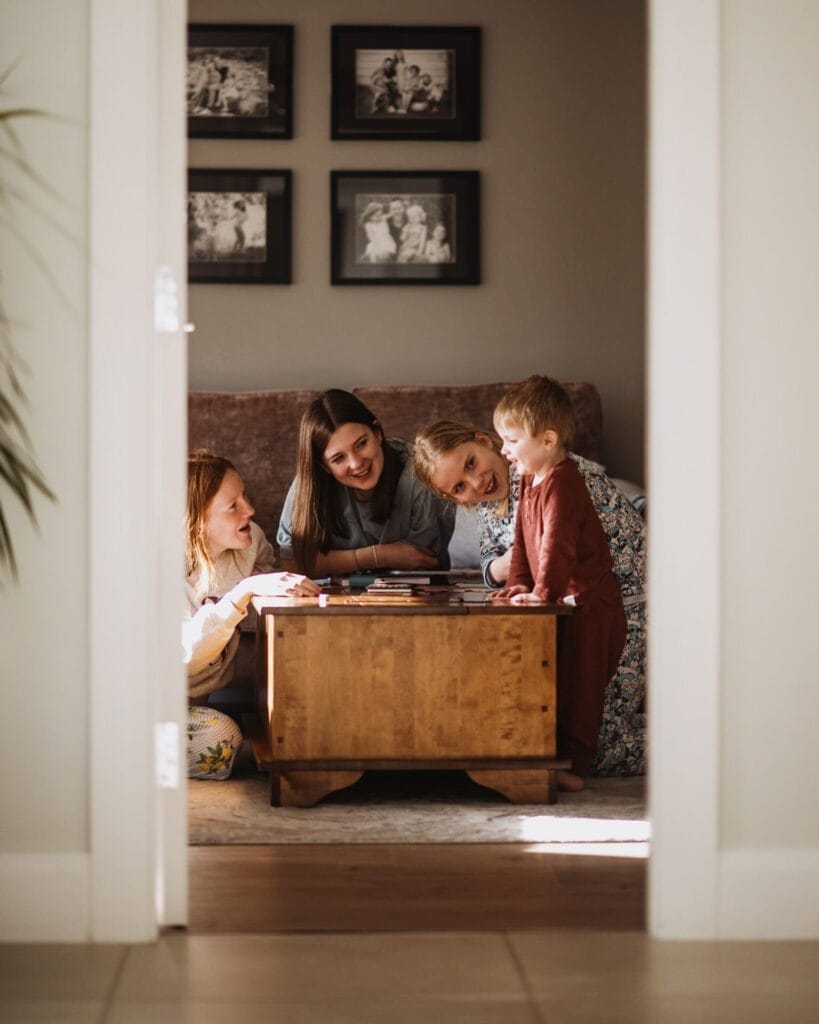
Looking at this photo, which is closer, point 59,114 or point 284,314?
point 59,114

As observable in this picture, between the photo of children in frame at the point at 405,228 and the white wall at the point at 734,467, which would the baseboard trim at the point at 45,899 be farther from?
the photo of children in frame at the point at 405,228

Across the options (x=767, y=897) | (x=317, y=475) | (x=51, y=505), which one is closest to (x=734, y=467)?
(x=767, y=897)

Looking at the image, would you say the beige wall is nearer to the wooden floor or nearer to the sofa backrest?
the sofa backrest

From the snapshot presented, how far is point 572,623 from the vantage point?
11.3ft

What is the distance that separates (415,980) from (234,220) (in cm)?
341

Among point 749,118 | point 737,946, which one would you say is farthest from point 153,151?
point 737,946

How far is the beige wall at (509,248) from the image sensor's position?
193 inches

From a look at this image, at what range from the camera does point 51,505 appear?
219cm

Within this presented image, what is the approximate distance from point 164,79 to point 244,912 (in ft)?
4.54

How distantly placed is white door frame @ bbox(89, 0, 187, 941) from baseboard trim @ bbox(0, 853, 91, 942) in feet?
0.07

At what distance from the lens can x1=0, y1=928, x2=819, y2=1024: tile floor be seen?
1.87 m

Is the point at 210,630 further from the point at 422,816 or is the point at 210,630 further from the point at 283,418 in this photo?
the point at 283,418

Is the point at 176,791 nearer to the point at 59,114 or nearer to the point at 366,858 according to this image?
the point at 366,858

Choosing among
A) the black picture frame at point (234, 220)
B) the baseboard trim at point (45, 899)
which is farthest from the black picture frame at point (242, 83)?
the baseboard trim at point (45, 899)
